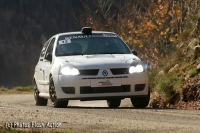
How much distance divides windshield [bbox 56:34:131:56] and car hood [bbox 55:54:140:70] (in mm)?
455

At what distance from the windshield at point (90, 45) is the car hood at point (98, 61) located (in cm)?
45

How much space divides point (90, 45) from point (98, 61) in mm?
1267

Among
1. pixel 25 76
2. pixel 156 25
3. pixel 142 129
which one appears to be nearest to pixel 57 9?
pixel 25 76

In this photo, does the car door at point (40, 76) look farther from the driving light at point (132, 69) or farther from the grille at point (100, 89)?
the driving light at point (132, 69)

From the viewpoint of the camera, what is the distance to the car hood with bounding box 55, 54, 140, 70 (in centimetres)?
1502

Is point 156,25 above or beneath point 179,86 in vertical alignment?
beneath

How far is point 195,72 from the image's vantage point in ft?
58.0

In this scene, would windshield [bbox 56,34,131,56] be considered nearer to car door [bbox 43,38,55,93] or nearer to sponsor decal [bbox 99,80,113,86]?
car door [bbox 43,38,55,93]

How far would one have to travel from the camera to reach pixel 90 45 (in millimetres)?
16391

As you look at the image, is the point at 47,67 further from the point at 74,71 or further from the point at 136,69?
the point at 136,69

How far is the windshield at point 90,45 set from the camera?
16.2 metres

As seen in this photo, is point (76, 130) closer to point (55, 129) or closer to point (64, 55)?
point (55, 129)

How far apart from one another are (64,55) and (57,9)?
77508mm

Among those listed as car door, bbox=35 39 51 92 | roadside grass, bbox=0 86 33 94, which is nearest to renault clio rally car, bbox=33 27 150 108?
car door, bbox=35 39 51 92
